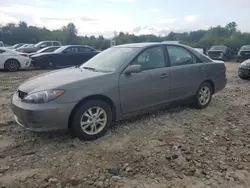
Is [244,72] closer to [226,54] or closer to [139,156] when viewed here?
[139,156]

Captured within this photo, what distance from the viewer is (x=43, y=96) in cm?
346

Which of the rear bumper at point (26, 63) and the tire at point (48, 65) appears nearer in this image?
the rear bumper at point (26, 63)

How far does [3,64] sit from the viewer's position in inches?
470

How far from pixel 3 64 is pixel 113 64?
9620 mm

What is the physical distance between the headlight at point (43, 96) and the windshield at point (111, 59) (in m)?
1.03

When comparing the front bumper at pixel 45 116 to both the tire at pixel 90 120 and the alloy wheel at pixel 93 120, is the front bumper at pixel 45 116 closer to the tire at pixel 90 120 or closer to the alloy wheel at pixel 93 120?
the tire at pixel 90 120

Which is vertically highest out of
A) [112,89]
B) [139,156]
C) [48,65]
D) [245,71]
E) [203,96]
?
[48,65]

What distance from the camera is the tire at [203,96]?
5.31 m

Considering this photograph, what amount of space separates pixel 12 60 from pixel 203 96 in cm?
1010

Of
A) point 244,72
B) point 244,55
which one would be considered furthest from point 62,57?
point 244,55

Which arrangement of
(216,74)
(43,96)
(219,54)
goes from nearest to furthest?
(43,96) < (216,74) < (219,54)

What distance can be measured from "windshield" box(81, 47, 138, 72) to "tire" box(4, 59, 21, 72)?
8865 mm

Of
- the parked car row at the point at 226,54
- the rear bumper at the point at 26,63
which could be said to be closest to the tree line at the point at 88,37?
the parked car row at the point at 226,54

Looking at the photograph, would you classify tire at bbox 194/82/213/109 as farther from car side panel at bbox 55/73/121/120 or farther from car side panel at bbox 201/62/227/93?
car side panel at bbox 55/73/121/120
